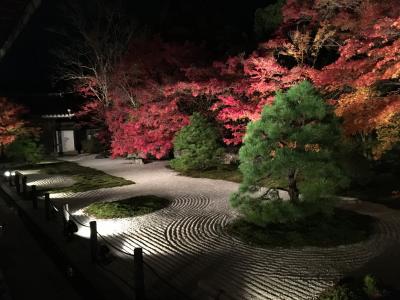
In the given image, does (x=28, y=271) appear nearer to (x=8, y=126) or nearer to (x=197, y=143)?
(x=197, y=143)

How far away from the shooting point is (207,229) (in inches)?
307

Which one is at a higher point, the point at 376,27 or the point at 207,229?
the point at 376,27

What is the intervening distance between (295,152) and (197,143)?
32.1 feet

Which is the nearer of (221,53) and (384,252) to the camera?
(384,252)

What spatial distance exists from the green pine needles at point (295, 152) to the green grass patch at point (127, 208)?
138 inches

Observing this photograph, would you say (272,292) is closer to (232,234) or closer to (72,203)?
(232,234)

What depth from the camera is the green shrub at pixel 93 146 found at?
32.3 m

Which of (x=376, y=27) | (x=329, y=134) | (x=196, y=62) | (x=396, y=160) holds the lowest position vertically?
(x=396, y=160)

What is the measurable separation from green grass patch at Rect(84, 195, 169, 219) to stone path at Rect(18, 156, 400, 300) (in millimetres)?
297

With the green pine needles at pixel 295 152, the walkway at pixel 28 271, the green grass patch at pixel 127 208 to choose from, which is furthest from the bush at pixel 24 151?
the green pine needles at pixel 295 152

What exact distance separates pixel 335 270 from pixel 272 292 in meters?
1.21

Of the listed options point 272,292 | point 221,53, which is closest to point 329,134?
point 272,292

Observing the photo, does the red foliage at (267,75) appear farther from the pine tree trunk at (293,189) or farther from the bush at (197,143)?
the pine tree trunk at (293,189)

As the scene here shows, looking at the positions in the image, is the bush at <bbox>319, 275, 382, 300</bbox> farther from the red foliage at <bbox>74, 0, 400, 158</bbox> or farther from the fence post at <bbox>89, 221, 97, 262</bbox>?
the fence post at <bbox>89, 221, 97, 262</bbox>
